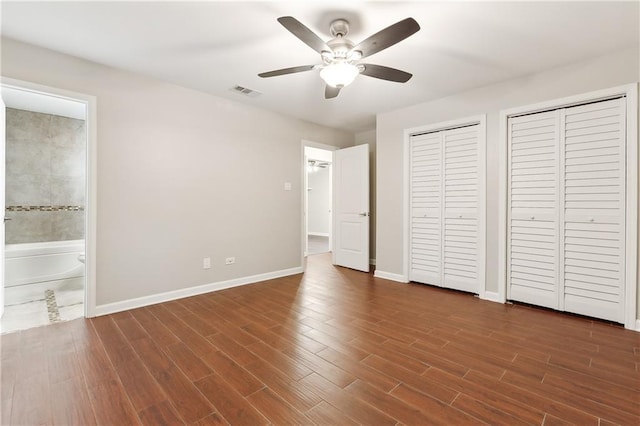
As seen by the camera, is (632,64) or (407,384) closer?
(407,384)

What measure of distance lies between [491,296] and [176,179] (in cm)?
395

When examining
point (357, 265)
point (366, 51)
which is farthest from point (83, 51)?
point (357, 265)

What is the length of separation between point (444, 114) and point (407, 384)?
325 cm

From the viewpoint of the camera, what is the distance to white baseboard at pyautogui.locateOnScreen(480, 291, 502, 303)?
11.0 ft

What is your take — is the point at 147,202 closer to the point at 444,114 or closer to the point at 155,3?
the point at 155,3

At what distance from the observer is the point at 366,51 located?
206 centimetres

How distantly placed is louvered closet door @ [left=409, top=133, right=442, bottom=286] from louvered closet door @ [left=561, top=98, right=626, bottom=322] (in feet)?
4.33

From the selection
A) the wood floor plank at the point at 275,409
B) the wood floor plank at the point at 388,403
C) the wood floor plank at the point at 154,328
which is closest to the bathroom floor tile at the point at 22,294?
the wood floor plank at the point at 154,328

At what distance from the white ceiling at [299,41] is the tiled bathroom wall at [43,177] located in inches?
96.6

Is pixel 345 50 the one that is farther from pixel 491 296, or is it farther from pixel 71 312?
pixel 71 312

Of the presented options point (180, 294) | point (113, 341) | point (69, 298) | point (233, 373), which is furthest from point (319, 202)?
point (233, 373)

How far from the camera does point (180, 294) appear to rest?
3.43m

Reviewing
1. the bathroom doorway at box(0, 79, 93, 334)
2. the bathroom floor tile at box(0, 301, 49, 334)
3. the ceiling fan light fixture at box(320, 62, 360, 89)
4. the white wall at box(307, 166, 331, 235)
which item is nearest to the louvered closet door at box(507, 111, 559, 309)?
the ceiling fan light fixture at box(320, 62, 360, 89)

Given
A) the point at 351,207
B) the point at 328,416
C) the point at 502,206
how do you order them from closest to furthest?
the point at 328,416
the point at 502,206
the point at 351,207
